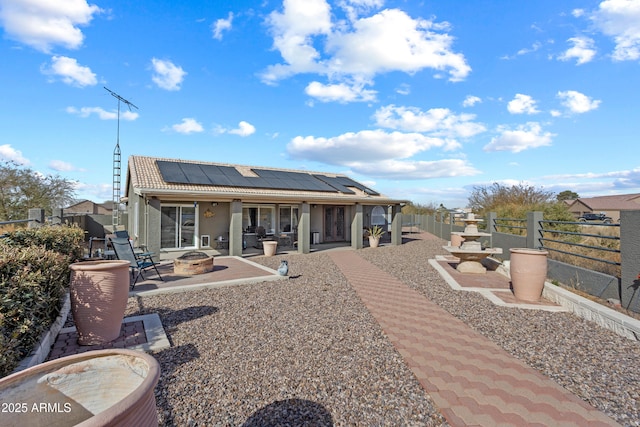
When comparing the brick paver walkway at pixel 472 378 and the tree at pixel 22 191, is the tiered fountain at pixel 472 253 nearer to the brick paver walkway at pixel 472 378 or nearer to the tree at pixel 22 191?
the brick paver walkway at pixel 472 378

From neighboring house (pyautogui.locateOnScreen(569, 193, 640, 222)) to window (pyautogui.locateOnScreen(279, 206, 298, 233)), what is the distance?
48.2 m

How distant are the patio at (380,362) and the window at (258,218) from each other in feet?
27.8

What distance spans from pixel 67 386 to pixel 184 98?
13.3 metres

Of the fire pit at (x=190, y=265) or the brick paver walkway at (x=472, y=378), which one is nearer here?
the brick paver walkway at (x=472, y=378)

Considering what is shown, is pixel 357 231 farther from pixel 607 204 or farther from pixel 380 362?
pixel 607 204

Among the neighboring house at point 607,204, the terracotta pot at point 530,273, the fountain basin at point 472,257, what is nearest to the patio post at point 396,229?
the fountain basin at point 472,257

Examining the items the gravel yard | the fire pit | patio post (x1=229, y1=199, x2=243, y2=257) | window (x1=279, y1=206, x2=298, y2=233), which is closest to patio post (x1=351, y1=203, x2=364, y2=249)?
window (x1=279, y1=206, x2=298, y2=233)

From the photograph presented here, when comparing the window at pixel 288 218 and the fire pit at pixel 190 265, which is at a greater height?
the window at pixel 288 218

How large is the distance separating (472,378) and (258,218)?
1268 cm

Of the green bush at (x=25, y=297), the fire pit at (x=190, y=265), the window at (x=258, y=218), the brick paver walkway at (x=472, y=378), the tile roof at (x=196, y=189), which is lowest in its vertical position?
the brick paver walkway at (x=472, y=378)

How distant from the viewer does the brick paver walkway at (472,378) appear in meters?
2.69

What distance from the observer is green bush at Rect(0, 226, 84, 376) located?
105 inches

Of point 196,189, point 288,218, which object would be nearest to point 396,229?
point 288,218

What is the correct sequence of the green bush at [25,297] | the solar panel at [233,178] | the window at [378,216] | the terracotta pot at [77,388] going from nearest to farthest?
the terracotta pot at [77,388]
the green bush at [25,297]
the solar panel at [233,178]
the window at [378,216]
